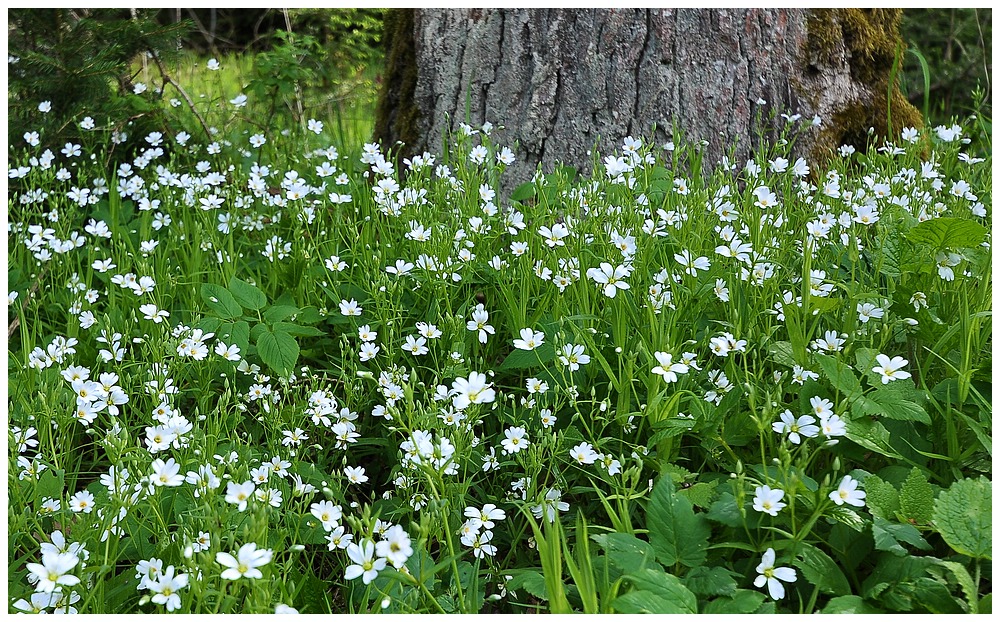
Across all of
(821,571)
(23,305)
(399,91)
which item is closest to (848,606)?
(821,571)

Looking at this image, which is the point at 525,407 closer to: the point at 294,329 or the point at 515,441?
the point at 515,441

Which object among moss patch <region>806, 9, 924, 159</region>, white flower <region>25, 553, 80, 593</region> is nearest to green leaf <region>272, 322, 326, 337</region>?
white flower <region>25, 553, 80, 593</region>

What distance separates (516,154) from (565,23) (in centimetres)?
52

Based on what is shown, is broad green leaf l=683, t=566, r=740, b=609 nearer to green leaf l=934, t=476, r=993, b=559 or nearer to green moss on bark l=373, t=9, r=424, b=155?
green leaf l=934, t=476, r=993, b=559

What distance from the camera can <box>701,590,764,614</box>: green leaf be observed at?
138 cm

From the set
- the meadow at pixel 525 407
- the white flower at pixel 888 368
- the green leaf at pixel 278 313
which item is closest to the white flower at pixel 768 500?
the meadow at pixel 525 407

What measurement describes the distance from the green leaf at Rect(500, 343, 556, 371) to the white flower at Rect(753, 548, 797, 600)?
2.26 feet

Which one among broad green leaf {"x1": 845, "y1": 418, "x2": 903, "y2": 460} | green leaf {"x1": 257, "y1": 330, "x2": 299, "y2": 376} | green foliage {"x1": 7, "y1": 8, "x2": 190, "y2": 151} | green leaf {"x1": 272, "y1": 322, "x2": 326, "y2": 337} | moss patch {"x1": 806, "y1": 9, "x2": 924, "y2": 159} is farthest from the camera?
green foliage {"x1": 7, "y1": 8, "x2": 190, "y2": 151}

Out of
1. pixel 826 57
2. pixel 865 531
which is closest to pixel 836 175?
pixel 826 57

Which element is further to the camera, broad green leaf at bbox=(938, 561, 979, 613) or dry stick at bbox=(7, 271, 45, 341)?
dry stick at bbox=(7, 271, 45, 341)

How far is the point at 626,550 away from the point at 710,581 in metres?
0.16

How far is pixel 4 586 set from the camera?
1487 mm

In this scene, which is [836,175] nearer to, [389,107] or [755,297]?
[755,297]

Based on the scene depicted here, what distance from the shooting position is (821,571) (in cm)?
149
